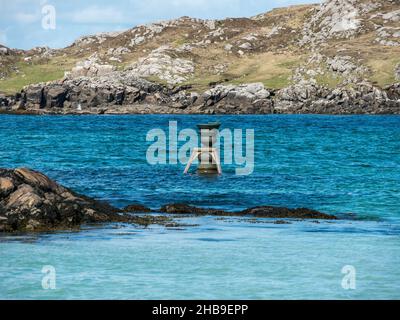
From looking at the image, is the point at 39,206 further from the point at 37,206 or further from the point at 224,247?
the point at 224,247

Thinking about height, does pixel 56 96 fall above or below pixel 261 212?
above

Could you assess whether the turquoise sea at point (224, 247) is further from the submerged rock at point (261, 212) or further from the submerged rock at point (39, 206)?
the submerged rock at point (261, 212)

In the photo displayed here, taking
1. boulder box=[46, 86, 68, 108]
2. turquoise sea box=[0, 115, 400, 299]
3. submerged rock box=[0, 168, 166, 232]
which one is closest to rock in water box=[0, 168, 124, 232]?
submerged rock box=[0, 168, 166, 232]

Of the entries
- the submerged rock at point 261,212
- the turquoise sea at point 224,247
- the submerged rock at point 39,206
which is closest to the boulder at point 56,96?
the turquoise sea at point 224,247

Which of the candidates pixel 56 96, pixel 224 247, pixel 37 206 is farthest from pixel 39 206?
pixel 56 96

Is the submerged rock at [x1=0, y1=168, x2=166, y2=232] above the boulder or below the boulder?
below

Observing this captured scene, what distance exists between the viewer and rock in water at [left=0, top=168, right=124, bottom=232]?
21875 mm

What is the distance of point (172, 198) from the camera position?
3350cm

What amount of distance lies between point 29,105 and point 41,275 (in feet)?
609

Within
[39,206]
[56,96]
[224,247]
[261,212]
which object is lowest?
[224,247]

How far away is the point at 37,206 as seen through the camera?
22281mm

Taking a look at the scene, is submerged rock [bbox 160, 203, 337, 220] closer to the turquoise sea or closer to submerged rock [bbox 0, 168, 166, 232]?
the turquoise sea
